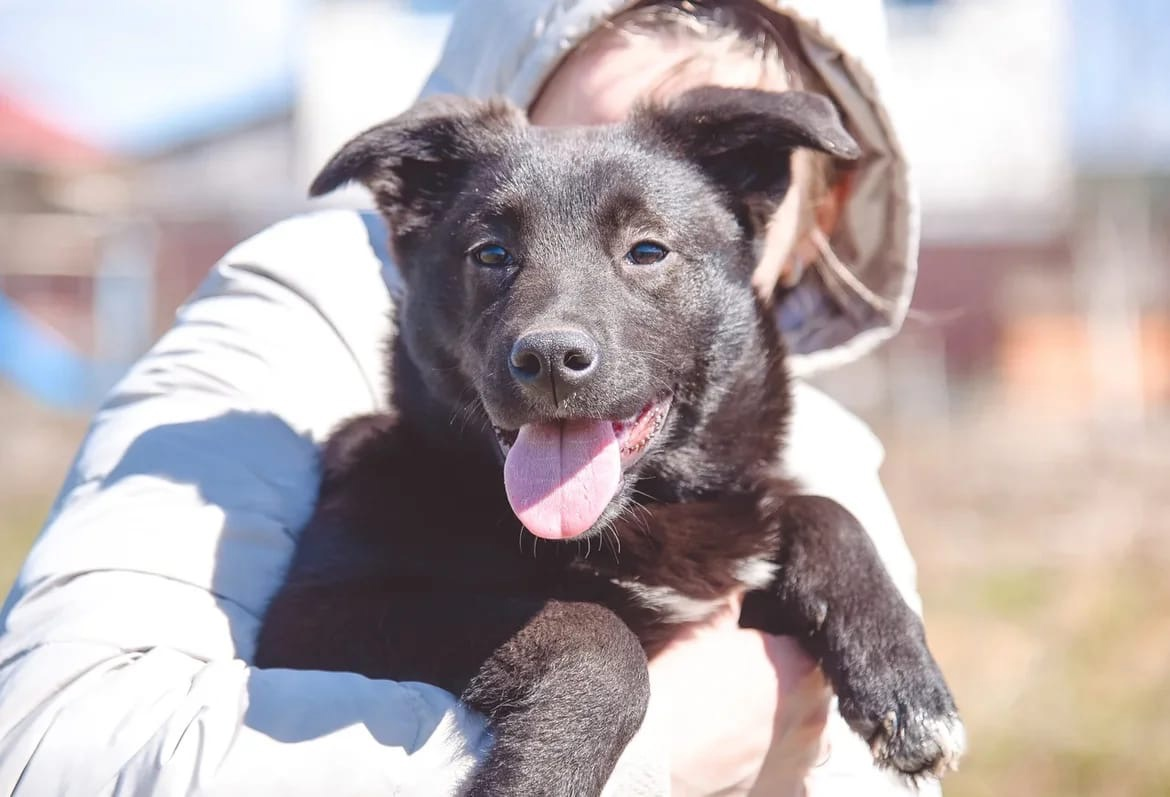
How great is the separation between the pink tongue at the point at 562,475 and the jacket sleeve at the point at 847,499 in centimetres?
52

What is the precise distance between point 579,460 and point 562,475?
0.17ft

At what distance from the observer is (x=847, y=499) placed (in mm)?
2430

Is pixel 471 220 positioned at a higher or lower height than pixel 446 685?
higher

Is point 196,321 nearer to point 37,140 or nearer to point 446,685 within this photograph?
point 446,685

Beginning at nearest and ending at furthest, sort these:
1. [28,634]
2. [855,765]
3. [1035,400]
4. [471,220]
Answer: [28,634]
[855,765]
[471,220]
[1035,400]

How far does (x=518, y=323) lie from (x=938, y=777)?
1.00 m

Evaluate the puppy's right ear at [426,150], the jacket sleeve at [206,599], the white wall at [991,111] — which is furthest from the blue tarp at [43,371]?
the white wall at [991,111]

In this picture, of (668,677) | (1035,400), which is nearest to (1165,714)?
(668,677)

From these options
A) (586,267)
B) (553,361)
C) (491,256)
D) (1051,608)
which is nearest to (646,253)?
(586,267)

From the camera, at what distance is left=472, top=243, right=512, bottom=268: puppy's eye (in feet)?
7.04

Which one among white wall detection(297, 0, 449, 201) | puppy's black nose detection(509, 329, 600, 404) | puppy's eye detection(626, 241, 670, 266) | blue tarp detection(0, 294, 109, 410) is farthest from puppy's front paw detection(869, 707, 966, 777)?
white wall detection(297, 0, 449, 201)

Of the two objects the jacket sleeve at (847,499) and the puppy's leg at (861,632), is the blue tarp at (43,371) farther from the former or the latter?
the puppy's leg at (861,632)

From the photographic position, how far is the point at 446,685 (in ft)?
5.87

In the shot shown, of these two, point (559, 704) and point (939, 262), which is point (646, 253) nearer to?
point (559, 704)
